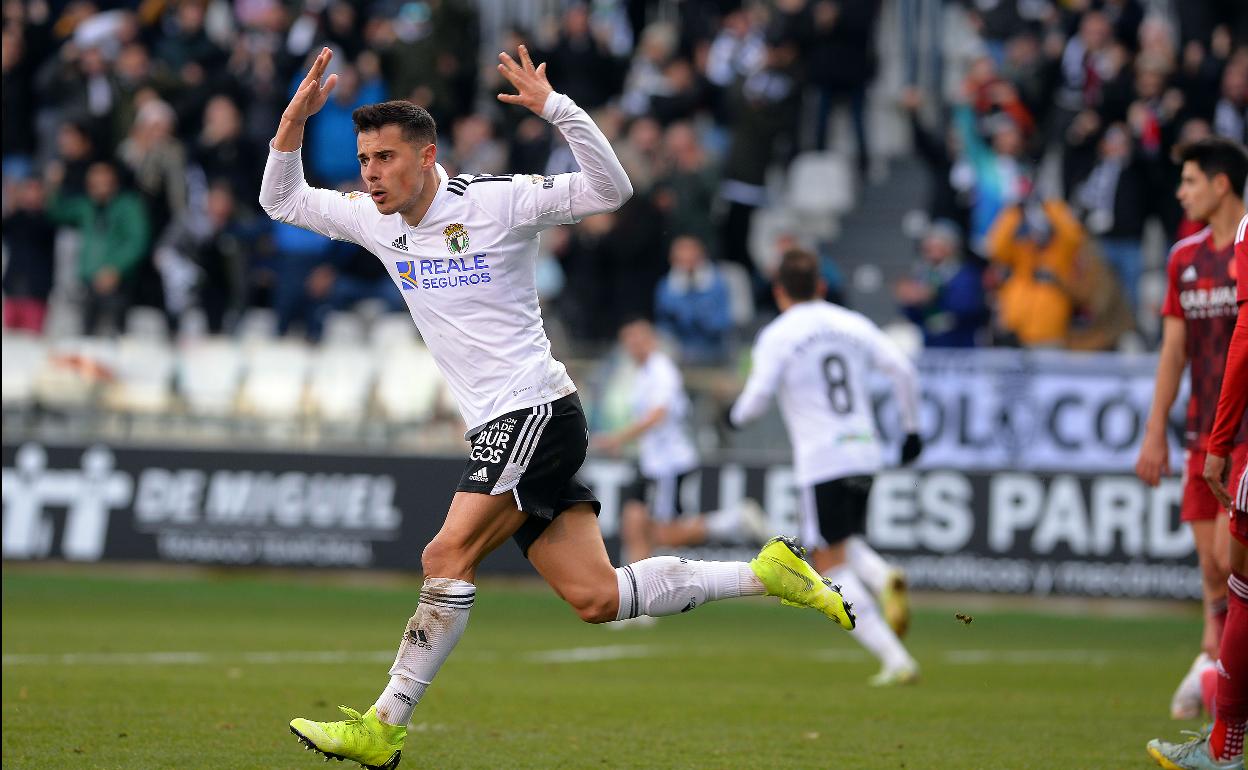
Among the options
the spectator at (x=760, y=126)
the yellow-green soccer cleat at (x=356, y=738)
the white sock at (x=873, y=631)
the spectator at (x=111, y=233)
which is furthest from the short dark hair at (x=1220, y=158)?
the spectator at (x=111, y=233)

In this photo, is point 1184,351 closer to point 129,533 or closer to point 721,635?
point 721,635

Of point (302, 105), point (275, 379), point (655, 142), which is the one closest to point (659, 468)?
point (275, 379)

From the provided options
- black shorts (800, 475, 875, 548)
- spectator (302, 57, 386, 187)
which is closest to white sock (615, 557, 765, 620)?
black shorts (800, 475, 875, 548)

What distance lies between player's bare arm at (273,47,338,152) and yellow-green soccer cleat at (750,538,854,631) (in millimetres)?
2577

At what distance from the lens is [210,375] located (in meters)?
19.0

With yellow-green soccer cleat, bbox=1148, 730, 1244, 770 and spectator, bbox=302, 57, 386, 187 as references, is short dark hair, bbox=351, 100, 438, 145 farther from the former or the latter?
spectator, bbox=302, 57, 386, 187

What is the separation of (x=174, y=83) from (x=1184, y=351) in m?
16.2

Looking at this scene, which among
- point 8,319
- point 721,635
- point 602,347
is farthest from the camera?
point 8,319

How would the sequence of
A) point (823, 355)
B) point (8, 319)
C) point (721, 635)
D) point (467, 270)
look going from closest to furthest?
point (467, 270)
point (823, 355)
point (721, 635)
point (8, 319)

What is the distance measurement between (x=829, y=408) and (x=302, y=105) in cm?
508

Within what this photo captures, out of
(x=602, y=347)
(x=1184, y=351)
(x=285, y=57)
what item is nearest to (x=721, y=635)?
(x=602, y=347)

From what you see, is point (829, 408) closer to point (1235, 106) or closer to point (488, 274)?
point (488, 274)

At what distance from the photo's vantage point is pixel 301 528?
1838 centimetres

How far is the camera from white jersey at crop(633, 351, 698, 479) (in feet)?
54.5
